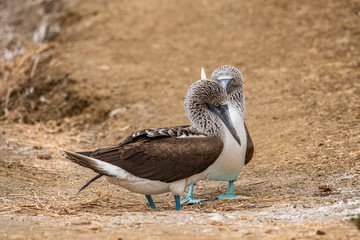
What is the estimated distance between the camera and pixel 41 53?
41.8ft

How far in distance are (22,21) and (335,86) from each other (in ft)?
32.9

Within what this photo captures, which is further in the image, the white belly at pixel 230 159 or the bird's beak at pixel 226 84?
the bird's beak at pixel 226 84

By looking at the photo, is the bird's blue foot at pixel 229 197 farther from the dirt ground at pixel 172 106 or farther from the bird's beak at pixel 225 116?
the bird's beak at pixel 225 116

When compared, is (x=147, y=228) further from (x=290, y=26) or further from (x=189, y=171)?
(x=290, y=26)

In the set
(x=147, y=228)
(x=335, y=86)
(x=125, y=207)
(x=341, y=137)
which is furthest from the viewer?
(x=335, y=86)

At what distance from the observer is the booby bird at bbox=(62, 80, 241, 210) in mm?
5223

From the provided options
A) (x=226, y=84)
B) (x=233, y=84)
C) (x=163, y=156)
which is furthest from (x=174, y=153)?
(x=233, y=84)

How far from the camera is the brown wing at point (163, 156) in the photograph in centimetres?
524

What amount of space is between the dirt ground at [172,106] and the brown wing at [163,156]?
15.7 inches

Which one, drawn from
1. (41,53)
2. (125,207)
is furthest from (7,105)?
(125,207)

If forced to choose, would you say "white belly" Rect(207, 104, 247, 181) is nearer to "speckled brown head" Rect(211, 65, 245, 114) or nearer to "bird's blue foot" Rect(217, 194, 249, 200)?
"bird's blue foot" Rect(217, 194, 249, 200)

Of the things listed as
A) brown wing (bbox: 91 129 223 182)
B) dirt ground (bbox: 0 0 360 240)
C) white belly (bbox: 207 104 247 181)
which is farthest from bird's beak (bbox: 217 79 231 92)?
dirt ground (bbox: 0 0 360 240)

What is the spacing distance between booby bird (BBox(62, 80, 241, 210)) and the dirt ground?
33cm

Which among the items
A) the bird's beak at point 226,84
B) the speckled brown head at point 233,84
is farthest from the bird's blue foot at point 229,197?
the bird's beak at point 226,84
